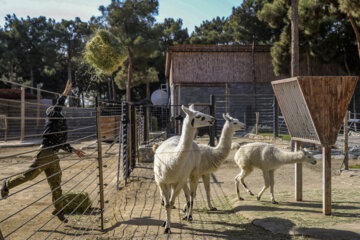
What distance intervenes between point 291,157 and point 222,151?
1.19 meters

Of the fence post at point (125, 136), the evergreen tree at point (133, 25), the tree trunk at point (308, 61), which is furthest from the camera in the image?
the evergreen tree at point (133, 25)

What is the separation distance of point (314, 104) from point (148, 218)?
120 inches

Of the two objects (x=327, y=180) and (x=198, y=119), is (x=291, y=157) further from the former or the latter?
(x=198, y=119)

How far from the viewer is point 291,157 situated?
19.7 feet

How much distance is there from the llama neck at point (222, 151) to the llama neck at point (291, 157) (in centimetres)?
95

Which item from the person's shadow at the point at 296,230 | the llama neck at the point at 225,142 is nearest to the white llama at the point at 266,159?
the llama neck at the point at 225,142

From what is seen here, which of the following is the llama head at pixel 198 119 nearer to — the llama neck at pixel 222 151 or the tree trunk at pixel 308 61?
the llama neck at pixel 222 151

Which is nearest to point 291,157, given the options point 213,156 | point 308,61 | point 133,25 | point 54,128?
point 213,156

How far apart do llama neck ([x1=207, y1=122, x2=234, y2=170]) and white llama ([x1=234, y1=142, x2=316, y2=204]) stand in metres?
0.65

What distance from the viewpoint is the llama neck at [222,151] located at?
6016mm

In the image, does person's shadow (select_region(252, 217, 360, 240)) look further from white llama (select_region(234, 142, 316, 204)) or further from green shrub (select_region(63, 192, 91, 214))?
green shrub (select_region(63, 192, 91, 214))

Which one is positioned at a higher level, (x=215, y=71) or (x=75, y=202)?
(x=215, y=71)

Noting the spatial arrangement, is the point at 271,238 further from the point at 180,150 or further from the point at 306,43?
the point at 306,43

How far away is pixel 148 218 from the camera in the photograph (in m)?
5.49
